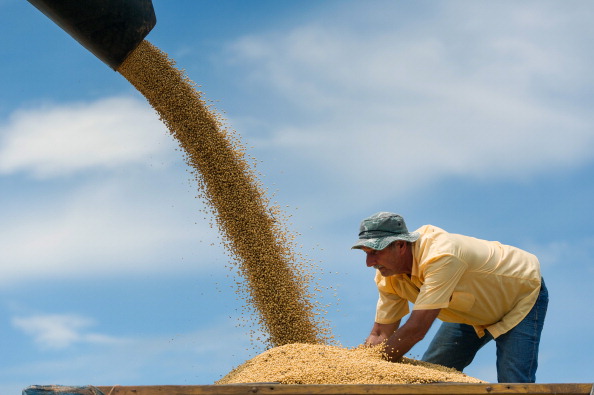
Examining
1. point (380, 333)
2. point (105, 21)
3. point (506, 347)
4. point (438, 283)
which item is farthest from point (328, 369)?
point (105, 21)

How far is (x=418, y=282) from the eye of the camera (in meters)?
3.05

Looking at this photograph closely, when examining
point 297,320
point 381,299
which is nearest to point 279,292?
point 297,320

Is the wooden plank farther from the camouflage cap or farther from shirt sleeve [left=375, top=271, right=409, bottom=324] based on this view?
shirt sleeve [left=375, top=271, right=409, bottom=324]

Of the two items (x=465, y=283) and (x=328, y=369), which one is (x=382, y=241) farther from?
(x=328, y=369)

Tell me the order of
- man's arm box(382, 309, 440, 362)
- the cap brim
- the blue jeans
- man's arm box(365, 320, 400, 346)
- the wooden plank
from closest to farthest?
the wooden plank < man's arm box(382, 309, 440, 362) < the cap brim < the blue jeans < man's arm box(365, 320, 400, 346)

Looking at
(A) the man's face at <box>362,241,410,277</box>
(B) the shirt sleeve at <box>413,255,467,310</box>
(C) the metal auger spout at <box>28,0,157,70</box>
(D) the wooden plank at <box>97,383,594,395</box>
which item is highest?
(C) the metal auger spout at <box>28,0,157,70</box>

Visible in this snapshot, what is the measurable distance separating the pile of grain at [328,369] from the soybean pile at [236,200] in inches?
32.5

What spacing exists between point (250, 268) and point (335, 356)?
1.28 metres

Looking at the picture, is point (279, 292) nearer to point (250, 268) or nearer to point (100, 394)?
point (250, 268)

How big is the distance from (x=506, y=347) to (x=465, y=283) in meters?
0.38

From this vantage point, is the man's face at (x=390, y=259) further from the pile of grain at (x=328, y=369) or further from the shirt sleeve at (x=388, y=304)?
the pile of grain at (x=328, y=369)

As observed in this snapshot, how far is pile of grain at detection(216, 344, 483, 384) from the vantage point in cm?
235

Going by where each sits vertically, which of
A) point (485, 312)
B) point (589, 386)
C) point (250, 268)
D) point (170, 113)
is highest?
point (170, 113)

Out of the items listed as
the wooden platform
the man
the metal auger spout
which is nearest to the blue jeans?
the man
